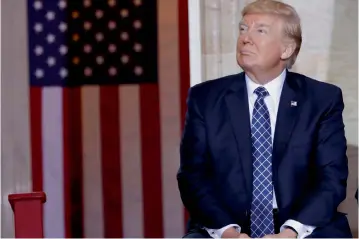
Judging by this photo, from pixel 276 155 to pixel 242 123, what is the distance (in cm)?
19

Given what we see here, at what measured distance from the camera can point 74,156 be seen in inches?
250

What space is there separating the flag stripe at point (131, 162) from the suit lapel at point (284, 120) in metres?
2.12

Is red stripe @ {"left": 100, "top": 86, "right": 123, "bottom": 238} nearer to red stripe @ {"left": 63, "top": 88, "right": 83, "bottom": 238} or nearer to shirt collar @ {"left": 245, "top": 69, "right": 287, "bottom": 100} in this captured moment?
red stripe @ {"left": 63, "top": 88, "right": 83, "bottom": 238}

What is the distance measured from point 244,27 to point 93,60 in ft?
6.85

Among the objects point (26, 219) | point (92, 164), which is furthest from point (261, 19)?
point (92, 164)

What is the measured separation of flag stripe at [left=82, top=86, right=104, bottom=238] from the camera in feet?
20.8

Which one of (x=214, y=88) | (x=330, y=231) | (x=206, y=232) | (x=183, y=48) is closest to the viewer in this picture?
(x=330, y=231)

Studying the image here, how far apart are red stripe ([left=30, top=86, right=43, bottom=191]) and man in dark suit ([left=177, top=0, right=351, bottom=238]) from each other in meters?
1.98

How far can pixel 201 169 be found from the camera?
14.3 feet

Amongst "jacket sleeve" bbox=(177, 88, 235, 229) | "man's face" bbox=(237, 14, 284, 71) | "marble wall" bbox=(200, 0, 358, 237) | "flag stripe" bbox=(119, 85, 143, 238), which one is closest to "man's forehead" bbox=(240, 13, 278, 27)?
"man's face" bbox=(237, 14, 284, 71)

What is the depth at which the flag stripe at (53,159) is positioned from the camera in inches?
244

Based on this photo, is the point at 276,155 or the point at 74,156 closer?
the point at 276,155

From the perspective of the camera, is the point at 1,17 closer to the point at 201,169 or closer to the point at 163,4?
the point at 163,4

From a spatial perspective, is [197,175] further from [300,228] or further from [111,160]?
[111,160]
